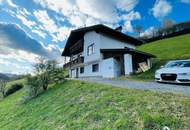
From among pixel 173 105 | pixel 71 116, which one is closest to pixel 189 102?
pixel 173 105

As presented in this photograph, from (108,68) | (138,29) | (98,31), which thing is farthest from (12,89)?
(138,29)

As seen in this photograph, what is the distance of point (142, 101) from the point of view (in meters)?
6.73

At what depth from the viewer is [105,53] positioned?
901 inches

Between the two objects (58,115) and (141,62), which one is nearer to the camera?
(58,115)

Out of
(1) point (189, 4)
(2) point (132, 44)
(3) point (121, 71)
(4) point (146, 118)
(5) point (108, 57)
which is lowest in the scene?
(4) point (146, 118)

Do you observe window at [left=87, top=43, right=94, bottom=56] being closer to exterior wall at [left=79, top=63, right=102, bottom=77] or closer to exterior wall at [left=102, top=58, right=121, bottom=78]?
exterior wall at [left=79, top=63, right=102, bottom=77]

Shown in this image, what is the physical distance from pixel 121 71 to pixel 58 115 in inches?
541

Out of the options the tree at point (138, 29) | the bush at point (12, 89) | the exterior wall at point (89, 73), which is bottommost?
the bush at point (12, 89)

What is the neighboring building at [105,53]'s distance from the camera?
68.2ft

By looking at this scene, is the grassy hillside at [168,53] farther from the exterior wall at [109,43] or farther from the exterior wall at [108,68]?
the exterior wall at [109,43]

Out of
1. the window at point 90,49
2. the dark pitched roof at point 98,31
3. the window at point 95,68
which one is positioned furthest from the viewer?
the window at point 90,49

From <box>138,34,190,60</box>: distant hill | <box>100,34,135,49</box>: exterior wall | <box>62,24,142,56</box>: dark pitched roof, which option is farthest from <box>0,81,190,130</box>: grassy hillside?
<box>138,34,190,60</box>: distant hill

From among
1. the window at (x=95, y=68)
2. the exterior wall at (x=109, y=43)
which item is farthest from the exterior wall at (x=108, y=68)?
the exterior wall at (x=109, y=43)

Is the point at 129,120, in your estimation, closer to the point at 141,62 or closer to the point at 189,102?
the point at 189,102
